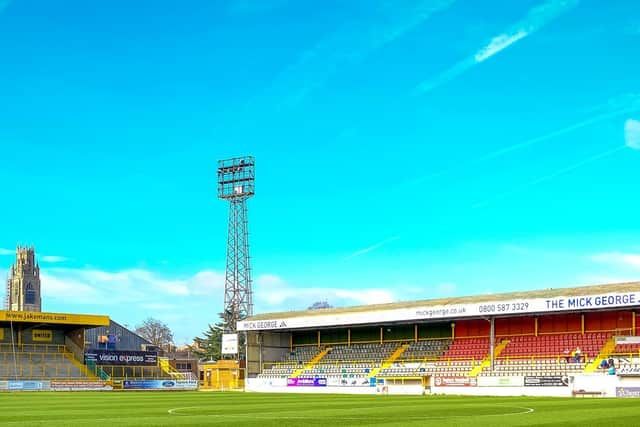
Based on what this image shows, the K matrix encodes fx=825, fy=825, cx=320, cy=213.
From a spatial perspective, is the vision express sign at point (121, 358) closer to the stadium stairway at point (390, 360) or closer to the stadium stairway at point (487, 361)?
the stadium stairway at point (390, 360)

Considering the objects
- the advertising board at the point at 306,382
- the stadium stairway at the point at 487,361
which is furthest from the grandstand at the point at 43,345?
the stadium stairway at the point at 487,361

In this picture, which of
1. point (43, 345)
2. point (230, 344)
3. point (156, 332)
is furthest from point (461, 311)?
point (156, 332)

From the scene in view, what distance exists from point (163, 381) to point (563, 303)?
116 ft

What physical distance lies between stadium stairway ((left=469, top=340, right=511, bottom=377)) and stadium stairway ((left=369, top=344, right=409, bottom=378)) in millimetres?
7766

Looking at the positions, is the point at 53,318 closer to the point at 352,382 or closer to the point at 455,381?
the point at 352,382

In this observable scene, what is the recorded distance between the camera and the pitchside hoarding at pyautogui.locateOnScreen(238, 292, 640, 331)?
162 feet

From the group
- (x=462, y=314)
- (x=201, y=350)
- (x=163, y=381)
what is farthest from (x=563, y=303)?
(x=201, y=350)

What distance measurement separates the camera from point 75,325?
78.5 m

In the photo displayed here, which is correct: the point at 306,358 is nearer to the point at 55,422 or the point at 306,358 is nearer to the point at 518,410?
the point at 518,410

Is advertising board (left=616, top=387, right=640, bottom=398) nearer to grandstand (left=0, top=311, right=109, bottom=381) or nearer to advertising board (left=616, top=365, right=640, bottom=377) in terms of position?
advertising board (left=616, top=365, right=640, bottom=377)

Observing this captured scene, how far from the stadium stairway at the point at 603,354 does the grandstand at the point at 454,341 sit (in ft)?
0.19

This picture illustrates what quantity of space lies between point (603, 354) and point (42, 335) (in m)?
52.1

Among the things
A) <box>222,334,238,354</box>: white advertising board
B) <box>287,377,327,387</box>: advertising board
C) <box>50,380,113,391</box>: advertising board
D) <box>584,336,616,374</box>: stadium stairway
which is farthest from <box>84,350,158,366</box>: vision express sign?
<box>584,336,616,374</box>: stadium stairway

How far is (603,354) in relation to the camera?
49.6 meters
